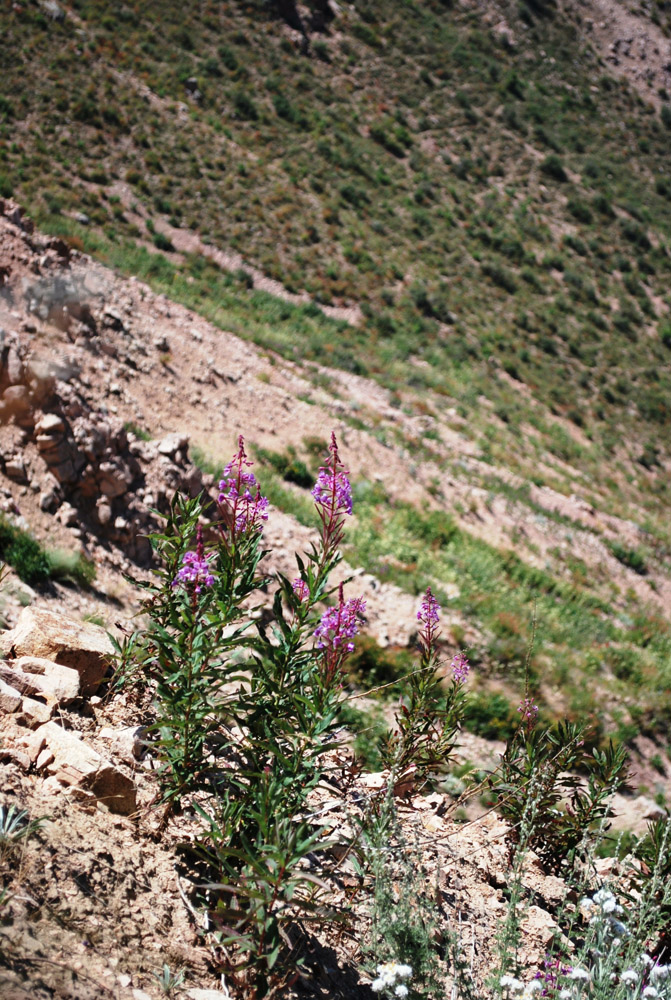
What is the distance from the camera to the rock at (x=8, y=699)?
3084 mm

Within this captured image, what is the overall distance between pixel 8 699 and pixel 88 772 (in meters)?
0.53

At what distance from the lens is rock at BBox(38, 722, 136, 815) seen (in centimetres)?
289

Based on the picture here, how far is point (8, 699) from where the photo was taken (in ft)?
10.2

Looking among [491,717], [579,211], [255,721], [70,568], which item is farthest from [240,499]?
[579,211]

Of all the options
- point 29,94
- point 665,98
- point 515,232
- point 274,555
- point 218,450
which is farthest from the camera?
point 665,98

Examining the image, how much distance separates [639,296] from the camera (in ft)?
121

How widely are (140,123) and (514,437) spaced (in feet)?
64.8

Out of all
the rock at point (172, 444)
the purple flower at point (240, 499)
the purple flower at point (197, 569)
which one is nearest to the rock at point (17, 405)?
the rock at point (172, 444)

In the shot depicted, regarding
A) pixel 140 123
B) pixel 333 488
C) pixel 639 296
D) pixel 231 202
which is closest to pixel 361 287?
pixel 231 202

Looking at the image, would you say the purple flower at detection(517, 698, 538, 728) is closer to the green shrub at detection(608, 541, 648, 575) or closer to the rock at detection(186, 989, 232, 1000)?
the rock at detection(186, 989, 232, 1000)

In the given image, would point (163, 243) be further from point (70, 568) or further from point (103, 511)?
point (70, 568)

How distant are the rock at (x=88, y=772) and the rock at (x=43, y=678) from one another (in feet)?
1.16

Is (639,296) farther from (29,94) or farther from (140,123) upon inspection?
(29,94)

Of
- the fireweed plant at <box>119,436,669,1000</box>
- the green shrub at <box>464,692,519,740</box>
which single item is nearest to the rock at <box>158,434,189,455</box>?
the fireweed plant at <box>119,436,669,1000</box>
